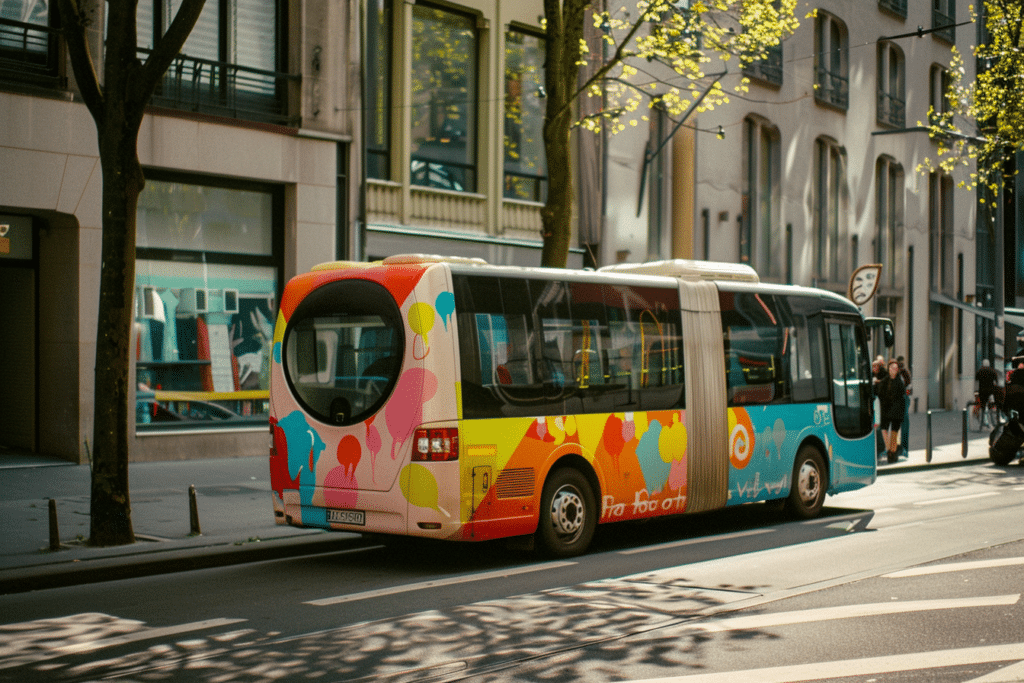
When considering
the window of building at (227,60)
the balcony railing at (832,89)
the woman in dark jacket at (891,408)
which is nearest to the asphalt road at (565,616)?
the window of building at (227,60)

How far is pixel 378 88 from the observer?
20766 mm

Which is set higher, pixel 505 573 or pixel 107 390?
pixel 107 390

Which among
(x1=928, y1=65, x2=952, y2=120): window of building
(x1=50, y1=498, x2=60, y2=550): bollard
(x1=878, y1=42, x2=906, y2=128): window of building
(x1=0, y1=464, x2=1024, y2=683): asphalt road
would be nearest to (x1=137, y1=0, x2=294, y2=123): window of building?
(x1=50, y1=498, x2=60, y2=550): bollard

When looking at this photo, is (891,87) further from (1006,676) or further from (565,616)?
(1006,676)

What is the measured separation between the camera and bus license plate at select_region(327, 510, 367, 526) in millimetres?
9859

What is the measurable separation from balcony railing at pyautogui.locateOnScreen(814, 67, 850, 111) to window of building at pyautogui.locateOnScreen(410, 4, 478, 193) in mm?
14453

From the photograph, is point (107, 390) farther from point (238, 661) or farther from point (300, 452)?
point (238, 661)

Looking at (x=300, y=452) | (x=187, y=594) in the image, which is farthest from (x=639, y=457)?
(x=187, y=594)

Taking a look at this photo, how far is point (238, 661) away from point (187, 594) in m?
2.41

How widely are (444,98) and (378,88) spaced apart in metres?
1.55

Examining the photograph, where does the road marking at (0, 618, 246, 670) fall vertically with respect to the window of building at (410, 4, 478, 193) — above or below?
below

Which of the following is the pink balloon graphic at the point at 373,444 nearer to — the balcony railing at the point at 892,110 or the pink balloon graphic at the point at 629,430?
the pink balloon graphic at the point at 629,430

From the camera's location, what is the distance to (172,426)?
58.2 ft

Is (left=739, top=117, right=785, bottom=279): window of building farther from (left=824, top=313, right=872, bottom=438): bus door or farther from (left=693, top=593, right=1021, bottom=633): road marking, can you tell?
(left=693, top=593, right=1021, bottom=633): road marking
